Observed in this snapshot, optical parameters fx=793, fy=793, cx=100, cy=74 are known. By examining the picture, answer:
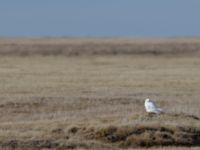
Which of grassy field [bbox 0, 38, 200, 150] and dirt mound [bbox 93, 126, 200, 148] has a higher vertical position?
grassy field [bbox 0, 38, 200, 150]

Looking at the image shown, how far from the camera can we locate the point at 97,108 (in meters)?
26.4

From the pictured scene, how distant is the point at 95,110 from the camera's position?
2566 cm

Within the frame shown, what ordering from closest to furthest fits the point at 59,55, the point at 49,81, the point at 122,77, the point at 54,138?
the point at 54,138, the point at 49,81, the point at 122,77, the point at 59,55

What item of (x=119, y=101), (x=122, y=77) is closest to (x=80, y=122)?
(x=119, y=101)

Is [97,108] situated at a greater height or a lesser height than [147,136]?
greater

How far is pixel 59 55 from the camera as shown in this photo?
232 feet

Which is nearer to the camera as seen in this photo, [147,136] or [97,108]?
[147,136]

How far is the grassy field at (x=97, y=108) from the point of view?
19.0m

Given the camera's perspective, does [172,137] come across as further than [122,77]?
No

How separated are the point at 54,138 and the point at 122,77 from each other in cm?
2225

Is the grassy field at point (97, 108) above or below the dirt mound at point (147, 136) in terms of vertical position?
above

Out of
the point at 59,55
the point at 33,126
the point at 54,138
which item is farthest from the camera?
the point at 59,55

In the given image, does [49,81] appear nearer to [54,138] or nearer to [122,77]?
[122,77]

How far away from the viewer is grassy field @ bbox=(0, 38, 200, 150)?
1905 centimetres
